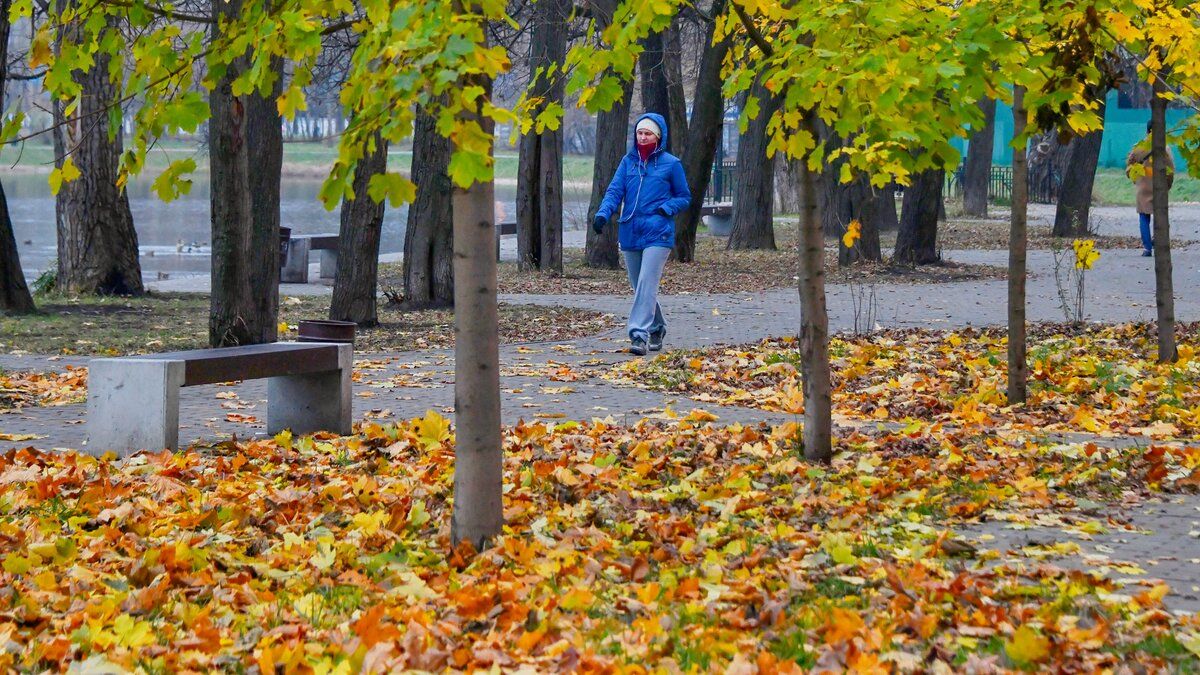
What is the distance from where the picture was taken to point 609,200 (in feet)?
36.3

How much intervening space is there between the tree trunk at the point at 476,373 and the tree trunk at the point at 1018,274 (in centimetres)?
404

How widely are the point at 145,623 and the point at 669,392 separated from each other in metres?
5.78

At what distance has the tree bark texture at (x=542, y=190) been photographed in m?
20.3

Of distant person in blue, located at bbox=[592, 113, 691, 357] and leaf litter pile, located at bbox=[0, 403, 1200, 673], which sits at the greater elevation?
distant person in blue, located at bbox=[592, 113, 691, 357]

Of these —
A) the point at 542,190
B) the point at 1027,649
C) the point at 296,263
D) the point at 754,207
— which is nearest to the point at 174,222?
the point at 296,263

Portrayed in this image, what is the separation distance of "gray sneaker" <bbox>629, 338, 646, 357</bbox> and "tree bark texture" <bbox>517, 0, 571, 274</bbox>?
8760 millimetres

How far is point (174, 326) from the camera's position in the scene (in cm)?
1384

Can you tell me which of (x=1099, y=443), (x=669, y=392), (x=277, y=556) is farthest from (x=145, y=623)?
(x=669, y=392)

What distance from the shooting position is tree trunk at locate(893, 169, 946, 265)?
19.7 metres

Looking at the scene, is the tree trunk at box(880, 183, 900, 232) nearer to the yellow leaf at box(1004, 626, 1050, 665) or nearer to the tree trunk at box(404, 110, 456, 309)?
the tree trunk at box(404, 110, 456, 309)

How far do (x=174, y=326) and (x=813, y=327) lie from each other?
891cm

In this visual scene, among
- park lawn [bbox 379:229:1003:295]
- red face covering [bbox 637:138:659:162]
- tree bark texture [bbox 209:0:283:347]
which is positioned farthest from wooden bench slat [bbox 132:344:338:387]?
park lawn [bbox 379:229:1003:295]

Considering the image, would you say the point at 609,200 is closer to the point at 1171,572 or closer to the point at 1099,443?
the point at 1099,443

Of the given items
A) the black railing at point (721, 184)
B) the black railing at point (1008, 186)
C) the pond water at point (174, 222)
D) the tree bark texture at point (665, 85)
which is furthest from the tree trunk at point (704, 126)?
the black railing at point (1008, 186)
